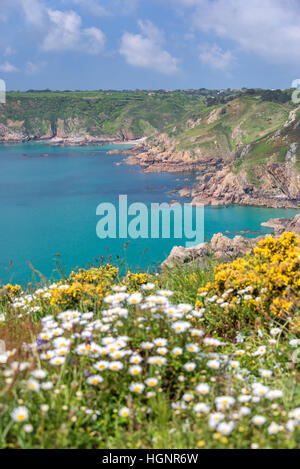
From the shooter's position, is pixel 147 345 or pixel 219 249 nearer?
pixel 147 345

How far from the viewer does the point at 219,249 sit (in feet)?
96.6

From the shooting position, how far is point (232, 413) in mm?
2748

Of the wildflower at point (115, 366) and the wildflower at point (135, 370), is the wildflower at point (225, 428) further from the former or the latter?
the wildflower at point (115, 366)

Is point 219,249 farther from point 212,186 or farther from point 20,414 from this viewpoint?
point 212,186

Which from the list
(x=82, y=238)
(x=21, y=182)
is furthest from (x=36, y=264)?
(x=21, y=182)

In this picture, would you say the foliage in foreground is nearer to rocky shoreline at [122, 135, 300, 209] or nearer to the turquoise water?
the turquoise water

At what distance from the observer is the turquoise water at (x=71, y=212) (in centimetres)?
5178

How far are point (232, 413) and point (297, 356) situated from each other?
1345 mm

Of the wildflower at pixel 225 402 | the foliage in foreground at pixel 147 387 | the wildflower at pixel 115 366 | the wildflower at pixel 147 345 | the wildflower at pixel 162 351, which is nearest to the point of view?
the foliage in foreground at pixel 147 387

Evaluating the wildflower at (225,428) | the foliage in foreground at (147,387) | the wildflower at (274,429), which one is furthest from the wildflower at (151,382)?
the wildflower at (274,429)

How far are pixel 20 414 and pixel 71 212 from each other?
7336 cm

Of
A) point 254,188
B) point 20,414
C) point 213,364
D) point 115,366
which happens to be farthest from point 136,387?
point 254,188

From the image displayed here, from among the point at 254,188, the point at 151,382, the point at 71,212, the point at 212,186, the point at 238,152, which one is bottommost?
the point at 71,212

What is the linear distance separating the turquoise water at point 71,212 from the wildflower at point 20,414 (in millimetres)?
23564
